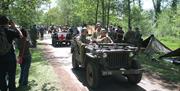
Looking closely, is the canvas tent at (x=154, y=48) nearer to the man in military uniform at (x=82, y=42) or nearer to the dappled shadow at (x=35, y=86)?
the man in military uniform at (x=82, y=42)

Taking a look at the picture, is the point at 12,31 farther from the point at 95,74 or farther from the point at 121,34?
the point at 121,34

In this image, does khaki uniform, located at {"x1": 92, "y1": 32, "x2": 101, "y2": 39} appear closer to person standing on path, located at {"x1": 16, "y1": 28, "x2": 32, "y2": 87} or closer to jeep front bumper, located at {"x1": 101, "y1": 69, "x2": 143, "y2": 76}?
jeep front bumper, located at {"x1": 101, "y1": 69, "x2": 143, "y2": 76}

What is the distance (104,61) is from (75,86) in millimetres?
1285

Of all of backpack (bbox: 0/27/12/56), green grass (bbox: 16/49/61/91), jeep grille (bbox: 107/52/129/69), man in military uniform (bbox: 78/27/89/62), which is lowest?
green grass (bbox: 16/49/61/91)

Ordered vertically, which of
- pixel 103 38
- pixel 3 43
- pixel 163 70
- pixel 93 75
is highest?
pixel 3 43

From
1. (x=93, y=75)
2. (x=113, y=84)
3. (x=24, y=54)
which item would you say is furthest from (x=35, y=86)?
(x=113, y=84)

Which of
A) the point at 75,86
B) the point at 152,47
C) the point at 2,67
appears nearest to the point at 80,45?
the point at 75,86

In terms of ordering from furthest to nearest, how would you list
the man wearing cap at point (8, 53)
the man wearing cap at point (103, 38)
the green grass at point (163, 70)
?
the green grass at point (163, 70)
the man wearing cap at point (103, 38)
the man wearing cap at point (8, 53)

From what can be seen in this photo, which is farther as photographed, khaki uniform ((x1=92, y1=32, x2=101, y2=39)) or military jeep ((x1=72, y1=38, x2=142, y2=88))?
khaki uniform ((x1=92, y1=32, x2=101, y2=39))

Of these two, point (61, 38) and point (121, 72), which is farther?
point (61, 38)

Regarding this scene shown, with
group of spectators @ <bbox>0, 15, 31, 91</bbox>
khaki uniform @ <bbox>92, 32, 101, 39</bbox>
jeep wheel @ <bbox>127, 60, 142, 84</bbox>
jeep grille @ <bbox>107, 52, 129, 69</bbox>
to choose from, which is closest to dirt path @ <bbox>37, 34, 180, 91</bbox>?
jeep wheel @ <bbox>127, 60, 142, 84</bbox>

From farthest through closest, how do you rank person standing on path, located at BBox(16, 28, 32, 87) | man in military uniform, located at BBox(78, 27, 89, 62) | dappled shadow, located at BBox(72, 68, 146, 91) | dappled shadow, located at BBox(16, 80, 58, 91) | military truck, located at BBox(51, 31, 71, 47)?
military truck, located at BBox(51, 31, 71, 47) < man in military uniform, located at BBox(78, 27, 89, 62) < dappled shadow, located at BBox(72, 68, 146, 91) < dappled shadow, located at BBox(16, 80, 58, 91) < person standing on path, located at BBox(16, 28, 32, 87)

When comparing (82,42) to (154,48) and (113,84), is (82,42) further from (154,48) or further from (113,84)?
(154,48)

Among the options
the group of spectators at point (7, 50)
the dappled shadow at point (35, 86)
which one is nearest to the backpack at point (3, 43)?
the group of spectators at point (7, 50)
